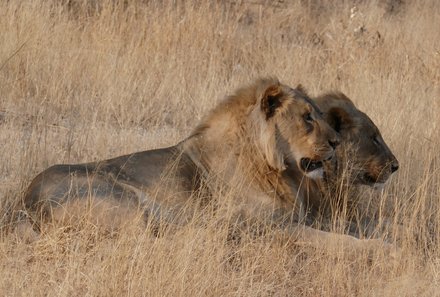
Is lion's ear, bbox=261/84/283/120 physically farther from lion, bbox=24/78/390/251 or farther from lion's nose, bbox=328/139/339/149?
lion's nose, bbox=328/139/339/149

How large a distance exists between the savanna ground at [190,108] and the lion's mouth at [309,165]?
1.37ft

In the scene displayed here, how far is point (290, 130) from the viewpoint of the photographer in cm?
558

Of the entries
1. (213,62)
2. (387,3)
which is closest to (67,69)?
(213,62)

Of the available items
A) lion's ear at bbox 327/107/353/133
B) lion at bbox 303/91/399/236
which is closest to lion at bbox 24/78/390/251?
lion at bbox 303/91/399/236

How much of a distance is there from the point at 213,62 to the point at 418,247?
4.48m

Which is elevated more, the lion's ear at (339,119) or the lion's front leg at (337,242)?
the lion's ear at (339,119)

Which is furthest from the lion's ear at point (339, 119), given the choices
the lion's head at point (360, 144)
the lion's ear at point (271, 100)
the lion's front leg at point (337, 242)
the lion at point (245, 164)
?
the lion's front leg at point (337, 242)

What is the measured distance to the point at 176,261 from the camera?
4.62 m

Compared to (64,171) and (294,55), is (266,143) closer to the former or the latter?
(64,171)

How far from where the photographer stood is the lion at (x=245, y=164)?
539 centimetres

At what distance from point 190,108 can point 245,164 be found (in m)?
2.67

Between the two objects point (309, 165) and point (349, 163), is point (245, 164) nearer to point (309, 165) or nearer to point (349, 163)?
point (309, 165)

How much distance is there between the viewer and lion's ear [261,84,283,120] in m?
5.59

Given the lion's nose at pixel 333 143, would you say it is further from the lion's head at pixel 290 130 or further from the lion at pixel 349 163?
the lion at pixel 349 163
